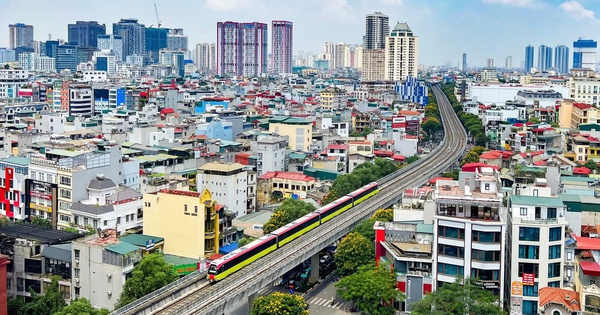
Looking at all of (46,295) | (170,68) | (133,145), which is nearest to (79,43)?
(170,68)

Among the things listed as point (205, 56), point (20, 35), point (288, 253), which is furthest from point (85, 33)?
point (288, 253)

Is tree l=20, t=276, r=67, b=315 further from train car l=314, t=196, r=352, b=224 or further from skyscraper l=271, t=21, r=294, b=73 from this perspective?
skyscraper l=271, t=21, r=294, b=73

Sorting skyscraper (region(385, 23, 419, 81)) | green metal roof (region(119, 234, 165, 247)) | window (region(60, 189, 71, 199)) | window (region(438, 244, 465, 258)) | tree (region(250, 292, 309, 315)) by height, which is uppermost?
skyscraper (region(385, 23, 419, 81))

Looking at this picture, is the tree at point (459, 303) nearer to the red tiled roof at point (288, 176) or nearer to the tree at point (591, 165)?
the red tiled roof at point (288, 176)

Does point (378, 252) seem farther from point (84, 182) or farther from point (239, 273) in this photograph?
point (84, 182)

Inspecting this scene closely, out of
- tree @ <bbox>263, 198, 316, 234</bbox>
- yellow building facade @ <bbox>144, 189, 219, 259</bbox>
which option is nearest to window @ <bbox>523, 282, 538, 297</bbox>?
yellow building facade @ <bbox>144, 189, 219, 259</bbox>

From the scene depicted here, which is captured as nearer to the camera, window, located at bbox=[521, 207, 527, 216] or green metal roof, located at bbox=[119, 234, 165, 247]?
window, located at bbox=[521, 207, 527, 216]

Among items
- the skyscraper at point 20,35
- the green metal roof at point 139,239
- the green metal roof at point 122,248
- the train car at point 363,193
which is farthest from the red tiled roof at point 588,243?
the skyscraper at point 20,35
